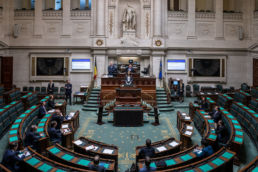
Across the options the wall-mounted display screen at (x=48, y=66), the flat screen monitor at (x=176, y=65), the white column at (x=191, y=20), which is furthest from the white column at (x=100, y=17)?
the white column at (x=191, y=20)

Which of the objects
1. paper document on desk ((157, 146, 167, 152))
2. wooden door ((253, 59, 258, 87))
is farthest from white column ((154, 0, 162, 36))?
paper document on desk ((157, 146, 167, 152))

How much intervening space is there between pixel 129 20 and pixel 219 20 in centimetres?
668

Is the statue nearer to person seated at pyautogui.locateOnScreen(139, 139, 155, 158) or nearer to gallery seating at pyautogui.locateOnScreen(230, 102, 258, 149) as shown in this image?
gallery seating at pyautogui.locateOnScreen(230, 102, 258, 149)

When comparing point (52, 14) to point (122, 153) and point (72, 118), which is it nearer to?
point (72, 118)

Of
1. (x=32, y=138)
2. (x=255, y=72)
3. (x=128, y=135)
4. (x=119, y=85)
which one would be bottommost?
(x=128, y=135)

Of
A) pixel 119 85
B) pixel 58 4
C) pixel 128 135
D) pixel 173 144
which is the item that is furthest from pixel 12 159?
pixel 58 4

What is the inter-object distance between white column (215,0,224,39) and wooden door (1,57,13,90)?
50.2 ft

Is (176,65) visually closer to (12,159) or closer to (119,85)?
(119,85)

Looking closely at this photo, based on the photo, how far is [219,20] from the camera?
51.1ft

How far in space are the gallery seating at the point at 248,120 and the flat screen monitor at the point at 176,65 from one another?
6.94m

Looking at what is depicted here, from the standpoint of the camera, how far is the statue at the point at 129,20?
15344 mm

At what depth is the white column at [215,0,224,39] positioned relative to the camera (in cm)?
1555

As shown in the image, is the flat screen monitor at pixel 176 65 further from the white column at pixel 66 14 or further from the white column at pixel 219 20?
the white column at pixel 66 14

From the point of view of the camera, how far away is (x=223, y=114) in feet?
25.9
